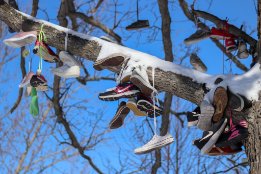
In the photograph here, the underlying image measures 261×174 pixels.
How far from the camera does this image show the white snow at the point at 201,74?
2.05m

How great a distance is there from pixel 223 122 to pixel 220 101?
0.42 feet

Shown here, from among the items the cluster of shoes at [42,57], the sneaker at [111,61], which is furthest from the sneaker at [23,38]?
the sneaker at [111,61]

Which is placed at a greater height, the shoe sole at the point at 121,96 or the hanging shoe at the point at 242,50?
the hanging shoe at the point at 242,50

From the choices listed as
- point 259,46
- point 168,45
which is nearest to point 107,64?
point 259,46

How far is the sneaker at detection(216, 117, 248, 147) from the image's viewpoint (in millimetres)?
1945

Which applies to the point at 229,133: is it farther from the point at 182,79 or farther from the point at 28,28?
the point at 28,28

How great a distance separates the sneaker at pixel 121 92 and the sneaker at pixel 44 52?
0.53 meters

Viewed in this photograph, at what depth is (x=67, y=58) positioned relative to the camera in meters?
2.44

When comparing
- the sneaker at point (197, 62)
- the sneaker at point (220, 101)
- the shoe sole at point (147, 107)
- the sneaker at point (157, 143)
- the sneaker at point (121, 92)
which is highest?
the sneaker at point (197, 62)

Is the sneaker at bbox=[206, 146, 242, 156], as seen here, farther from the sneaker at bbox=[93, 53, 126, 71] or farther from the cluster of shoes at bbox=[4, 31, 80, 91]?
the cluster of shoes at bbox=[4, 31, 80, 91]

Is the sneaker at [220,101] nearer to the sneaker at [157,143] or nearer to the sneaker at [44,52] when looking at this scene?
the sneaker at [157,143]

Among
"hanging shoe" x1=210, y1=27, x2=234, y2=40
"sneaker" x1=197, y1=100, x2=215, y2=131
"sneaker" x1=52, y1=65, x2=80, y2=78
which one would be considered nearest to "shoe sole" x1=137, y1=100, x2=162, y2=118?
"sneaker" x1=197, y1=100, x2=215, y2=131

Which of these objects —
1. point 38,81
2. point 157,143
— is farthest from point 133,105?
point 38,81

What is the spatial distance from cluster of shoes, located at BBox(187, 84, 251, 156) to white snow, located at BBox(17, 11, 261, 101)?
0.05 meters
